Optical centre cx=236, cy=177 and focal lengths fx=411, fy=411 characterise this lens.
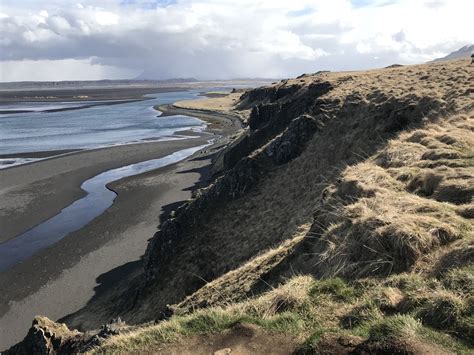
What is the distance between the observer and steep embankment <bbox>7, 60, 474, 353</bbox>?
8.68m

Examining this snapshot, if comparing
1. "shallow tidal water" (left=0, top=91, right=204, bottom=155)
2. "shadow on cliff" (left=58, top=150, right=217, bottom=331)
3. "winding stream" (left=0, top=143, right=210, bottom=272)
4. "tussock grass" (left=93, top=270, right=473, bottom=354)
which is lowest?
"shadow on cliff" (left=58, top=150, right=217, bottom=331)

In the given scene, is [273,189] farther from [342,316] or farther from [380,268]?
[342,316]

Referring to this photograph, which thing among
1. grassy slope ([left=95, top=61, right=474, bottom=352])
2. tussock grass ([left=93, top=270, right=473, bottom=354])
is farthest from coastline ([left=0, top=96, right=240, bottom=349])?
tussock grass ([left=93, top=270, right=473, bottom=354])

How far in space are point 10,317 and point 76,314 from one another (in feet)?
15.9

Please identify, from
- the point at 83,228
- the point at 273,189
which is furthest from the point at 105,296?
the point at 83,228

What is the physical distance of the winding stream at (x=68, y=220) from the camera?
123 ft

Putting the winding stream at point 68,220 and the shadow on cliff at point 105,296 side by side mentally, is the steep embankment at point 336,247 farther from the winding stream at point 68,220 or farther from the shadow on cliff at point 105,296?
the winding stream at point 68,220

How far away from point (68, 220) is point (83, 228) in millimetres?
4072

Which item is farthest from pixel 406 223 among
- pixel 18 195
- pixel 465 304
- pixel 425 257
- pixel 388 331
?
pixel 18 195

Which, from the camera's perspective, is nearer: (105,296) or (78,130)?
(105,296)

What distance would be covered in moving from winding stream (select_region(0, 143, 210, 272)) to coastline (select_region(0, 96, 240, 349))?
113cm

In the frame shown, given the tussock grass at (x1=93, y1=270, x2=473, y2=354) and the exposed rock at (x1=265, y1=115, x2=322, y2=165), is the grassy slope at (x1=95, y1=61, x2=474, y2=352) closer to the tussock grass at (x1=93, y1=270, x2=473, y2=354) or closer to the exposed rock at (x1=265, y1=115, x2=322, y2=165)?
the tussock grass at (x1=93, y1=270, x2=473, y2=354)

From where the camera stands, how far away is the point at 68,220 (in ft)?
147

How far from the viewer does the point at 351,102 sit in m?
37.5
